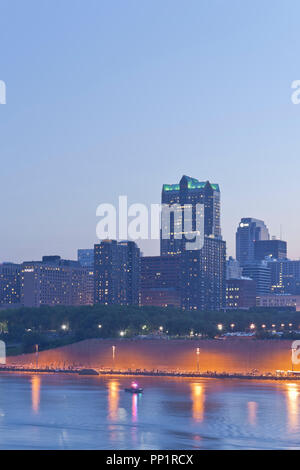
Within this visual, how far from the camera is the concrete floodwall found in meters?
120

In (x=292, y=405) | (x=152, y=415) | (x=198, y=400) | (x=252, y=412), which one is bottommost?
(x=152, y=415)

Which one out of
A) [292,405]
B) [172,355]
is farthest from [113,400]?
[172,355]

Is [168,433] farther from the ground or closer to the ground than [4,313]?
closer to the ground

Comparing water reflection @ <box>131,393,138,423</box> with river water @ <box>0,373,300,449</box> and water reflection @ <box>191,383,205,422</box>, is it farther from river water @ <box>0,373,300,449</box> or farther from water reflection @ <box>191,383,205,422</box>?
water reflection @ <box>191,383,205,422</box>

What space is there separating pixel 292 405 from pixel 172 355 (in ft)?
148

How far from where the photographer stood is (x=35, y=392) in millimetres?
99125

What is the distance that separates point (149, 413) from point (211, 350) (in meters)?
44.5

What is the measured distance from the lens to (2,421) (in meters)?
74.8

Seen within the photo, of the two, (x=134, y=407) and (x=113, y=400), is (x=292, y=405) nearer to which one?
(x=134, y=407)

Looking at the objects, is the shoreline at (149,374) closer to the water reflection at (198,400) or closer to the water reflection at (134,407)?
the water reflection at (198,400)

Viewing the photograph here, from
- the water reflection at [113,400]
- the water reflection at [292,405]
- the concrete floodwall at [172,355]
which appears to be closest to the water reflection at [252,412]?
the water reflection at [292,405]
